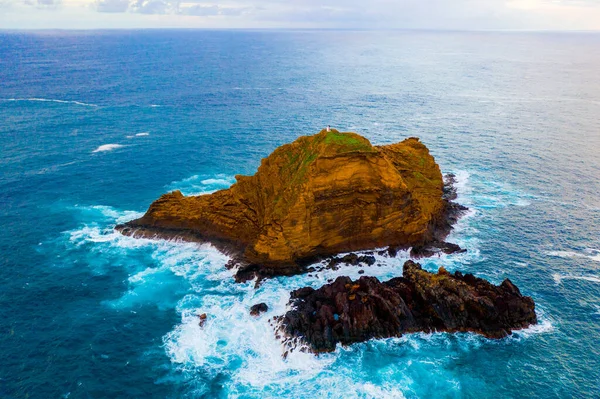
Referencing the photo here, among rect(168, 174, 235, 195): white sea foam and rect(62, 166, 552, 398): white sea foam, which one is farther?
rect(168, 174, 235, 195): white sea foam

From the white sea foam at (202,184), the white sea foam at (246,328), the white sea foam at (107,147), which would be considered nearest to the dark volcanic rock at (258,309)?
the white sea foam at (246,328)

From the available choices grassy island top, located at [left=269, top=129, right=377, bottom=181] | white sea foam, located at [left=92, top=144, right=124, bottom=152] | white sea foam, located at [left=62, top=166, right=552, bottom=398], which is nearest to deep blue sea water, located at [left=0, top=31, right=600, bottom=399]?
white sea foam, located at [left=62, top=166, right=552, bottom=398]

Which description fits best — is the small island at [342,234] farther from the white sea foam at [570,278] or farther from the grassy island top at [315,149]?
the white sea foam at [570,278]

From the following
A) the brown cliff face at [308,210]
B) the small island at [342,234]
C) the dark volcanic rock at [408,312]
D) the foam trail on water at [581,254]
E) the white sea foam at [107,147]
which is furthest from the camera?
the white sea foam at [107,147]

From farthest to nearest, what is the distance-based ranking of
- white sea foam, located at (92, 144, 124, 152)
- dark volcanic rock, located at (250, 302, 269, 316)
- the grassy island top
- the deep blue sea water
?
1. white sea foam, located at (92, 144, 124, 152)
2. the grassy island top
3. dark volcanic rock, located at (250, 302, 269, 316)
4. the deep blue sea water

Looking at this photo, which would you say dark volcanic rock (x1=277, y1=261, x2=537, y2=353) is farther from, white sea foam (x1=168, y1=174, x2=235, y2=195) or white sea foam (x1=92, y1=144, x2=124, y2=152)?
white sea foam (x1=92, y1=144, x2=124, y2=152)

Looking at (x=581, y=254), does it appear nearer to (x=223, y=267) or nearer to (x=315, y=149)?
(x=315, y=149)
